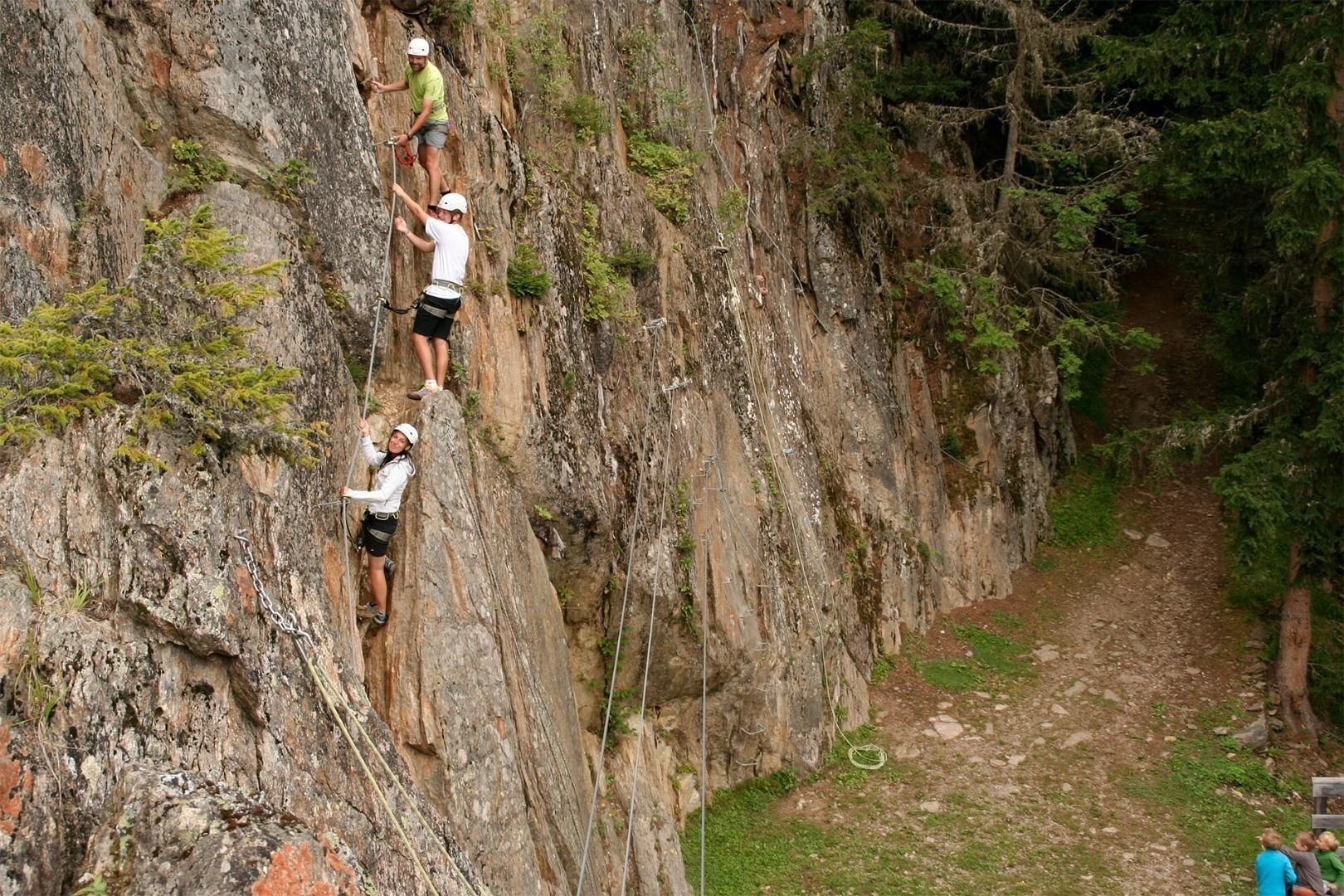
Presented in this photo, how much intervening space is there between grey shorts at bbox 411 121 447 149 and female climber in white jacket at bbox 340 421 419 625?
10.1 feet

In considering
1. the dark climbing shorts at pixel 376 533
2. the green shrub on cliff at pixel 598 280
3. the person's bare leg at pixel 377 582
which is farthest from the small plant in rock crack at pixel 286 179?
the green shrub on cliff at pixel 598 280

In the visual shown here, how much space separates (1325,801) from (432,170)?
460 inches

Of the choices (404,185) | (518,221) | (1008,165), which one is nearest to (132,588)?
(404,185)

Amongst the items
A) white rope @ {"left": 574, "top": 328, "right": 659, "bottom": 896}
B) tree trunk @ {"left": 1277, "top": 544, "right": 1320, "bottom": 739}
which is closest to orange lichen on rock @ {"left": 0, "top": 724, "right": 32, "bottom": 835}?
white rope @ {"left": 574, "top": 328, "right": 659, "bottom": 896}

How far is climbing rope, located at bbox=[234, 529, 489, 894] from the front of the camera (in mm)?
5836

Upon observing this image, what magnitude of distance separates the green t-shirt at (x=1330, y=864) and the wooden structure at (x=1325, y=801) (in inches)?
42.7

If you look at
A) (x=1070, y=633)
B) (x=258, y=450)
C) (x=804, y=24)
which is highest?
(x=804, y=24)

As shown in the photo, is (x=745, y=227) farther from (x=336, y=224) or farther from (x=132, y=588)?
(x=132, y=588)

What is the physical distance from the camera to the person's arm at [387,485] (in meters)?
7.62

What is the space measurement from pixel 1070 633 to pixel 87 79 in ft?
53.7

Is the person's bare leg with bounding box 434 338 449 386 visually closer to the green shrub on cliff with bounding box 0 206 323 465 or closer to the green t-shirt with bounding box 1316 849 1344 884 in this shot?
the green shrub on cliff with bounding box 0 206 323 465

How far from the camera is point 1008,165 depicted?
64.5 ft

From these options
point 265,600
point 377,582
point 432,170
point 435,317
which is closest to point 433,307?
point 435,317

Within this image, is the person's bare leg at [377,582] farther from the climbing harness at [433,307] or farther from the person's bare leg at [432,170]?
the person's bare leg at [432,170]
